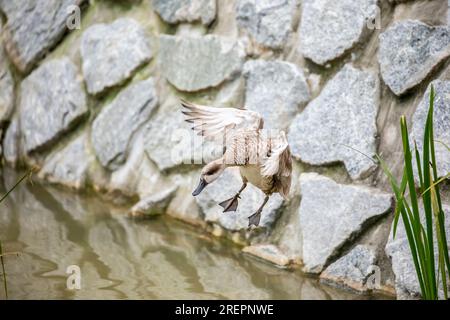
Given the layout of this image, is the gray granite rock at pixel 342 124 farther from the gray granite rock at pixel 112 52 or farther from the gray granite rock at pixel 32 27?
the gray granite rock at pixel 32 27

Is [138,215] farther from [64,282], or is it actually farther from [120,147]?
[64,282]

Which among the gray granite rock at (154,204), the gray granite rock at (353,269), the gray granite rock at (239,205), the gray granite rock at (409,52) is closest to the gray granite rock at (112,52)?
the gray granite rock at (154,204)

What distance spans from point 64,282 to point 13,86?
2305 millimetres

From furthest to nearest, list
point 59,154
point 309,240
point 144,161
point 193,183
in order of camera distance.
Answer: point 59,154
point 144,161
point 193,183
point 309,240

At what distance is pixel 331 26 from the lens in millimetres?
3275

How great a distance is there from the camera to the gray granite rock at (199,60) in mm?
3746

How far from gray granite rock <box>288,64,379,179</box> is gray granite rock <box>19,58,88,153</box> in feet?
5.70

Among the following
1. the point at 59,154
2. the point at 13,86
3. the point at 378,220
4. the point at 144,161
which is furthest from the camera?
the point at 13,86

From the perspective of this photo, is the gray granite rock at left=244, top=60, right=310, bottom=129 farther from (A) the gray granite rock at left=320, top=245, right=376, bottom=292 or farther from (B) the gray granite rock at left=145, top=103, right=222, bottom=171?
(A) the gray granite rock at left=320, top=245, right=376, bottom=292

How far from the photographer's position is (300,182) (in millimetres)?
3307

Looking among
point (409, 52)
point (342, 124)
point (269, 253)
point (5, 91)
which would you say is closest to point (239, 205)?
point (269, 253)

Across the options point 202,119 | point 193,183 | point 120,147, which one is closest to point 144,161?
point 120,147

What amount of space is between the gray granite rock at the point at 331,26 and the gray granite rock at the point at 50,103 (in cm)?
174

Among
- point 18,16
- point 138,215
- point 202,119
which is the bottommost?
point 138,215
